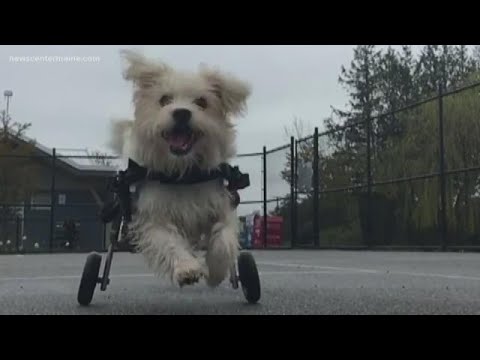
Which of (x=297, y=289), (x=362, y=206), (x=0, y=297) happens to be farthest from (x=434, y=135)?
(x=0, y=297)

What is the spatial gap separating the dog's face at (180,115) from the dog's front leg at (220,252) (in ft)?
1.21

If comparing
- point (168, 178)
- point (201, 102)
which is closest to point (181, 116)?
point (201, 102)

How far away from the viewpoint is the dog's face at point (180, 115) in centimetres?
358

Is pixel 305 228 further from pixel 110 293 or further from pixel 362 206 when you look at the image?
pixel 110 293

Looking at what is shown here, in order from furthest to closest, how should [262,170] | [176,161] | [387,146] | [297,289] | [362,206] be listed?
[262,170] → [387,146] → [362,206] → [297,289] → [176,161]

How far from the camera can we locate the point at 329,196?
17703mm

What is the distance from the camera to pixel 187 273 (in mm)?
3203

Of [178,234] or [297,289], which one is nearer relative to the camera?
[178,234]

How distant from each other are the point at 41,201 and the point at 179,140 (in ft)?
63.1

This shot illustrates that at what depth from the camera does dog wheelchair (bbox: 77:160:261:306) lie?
3691 mm

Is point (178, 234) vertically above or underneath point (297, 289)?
above

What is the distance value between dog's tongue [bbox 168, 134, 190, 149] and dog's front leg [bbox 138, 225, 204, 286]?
428mm
